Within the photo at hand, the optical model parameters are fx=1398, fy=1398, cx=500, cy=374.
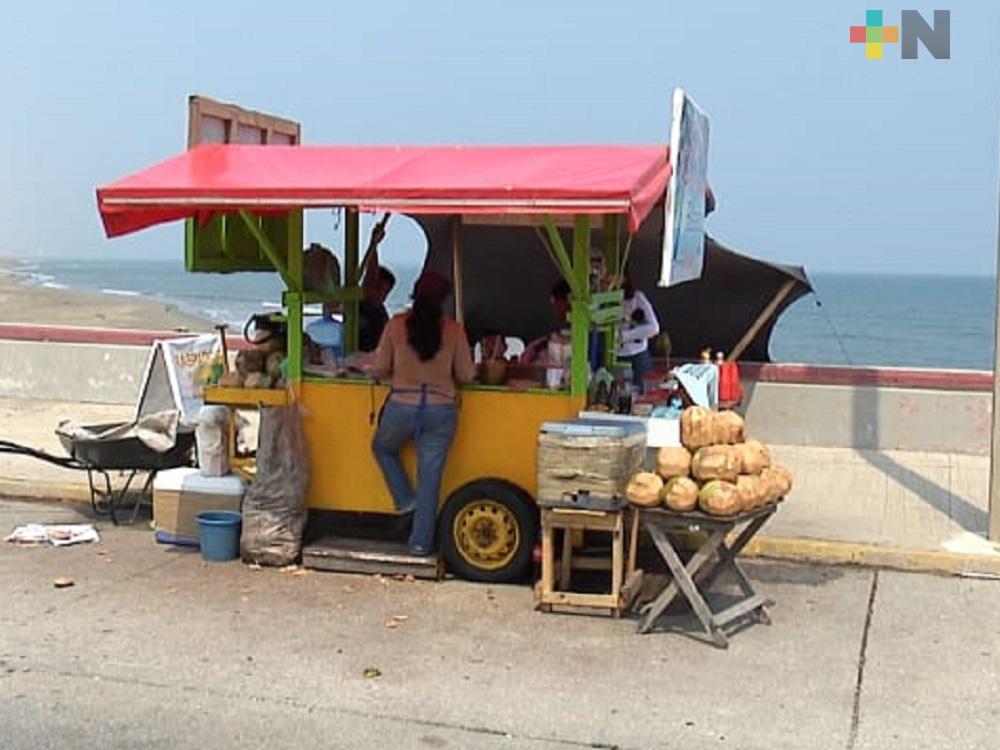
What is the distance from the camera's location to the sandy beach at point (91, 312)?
40500mm

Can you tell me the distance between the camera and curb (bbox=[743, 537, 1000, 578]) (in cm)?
846

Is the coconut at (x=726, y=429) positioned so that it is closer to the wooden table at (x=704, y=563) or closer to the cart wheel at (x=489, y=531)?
the wooden table at (x=704, y=563)

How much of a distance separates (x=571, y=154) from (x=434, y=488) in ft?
6.73

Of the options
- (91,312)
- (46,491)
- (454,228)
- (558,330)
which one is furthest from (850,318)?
(454,228)

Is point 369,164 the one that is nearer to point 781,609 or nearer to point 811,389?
point 781,609

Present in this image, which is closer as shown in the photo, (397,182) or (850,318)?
(397,182)

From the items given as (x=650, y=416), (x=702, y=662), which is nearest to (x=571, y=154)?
(x=650, y=416)

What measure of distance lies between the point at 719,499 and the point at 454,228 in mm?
2754

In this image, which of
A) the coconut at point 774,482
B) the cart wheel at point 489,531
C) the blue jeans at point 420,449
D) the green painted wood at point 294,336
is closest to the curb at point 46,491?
the green painted wood at point 294,336

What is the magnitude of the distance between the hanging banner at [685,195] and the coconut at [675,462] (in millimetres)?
904

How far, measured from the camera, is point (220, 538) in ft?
27.5

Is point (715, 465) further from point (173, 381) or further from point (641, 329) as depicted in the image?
point (173, 381)

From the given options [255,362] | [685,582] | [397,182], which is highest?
[397,182]

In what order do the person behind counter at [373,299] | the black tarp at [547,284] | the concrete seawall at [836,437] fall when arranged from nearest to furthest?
the concrete seawall at [836,437] < the person behind counter at [373,299] < the black tarp at [547,284]
